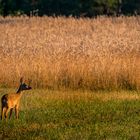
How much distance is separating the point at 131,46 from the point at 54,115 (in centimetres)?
783

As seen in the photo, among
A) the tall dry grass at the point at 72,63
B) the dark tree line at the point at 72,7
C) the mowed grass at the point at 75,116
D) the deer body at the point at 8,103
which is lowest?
the mowed grass at the point at 75,116

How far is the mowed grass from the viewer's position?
34.1ft

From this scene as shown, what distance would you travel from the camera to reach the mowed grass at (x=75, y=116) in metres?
10.4

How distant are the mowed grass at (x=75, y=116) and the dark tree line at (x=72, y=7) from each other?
123 ft

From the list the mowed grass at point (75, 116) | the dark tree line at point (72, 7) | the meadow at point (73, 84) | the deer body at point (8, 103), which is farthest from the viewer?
the dark tree line at point (72, 7)

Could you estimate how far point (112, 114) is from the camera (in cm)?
1237

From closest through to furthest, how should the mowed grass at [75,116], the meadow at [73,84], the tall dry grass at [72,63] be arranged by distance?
the mowed grass at [75,116], the meadow at [73,84], the tall dry grass at [72,63]


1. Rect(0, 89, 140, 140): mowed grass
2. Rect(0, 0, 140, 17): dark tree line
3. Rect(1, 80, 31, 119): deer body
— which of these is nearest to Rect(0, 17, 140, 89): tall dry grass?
Rect(0, 89, 140, 140): mowed grass

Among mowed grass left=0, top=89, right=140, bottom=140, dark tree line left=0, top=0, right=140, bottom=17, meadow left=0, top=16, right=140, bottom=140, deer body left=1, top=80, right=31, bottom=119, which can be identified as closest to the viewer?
mowed grass left=0, top=89, right=140, bottom=140

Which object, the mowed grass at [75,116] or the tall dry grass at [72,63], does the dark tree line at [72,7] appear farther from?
the mowed grass at [75,116]

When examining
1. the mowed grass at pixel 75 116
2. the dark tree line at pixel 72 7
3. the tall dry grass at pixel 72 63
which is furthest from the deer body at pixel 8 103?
the dark tree line at pixel 72 7

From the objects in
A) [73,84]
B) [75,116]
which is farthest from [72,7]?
[75,116]

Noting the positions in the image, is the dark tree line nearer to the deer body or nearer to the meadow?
the meadow

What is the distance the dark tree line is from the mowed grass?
37643 millimetres
